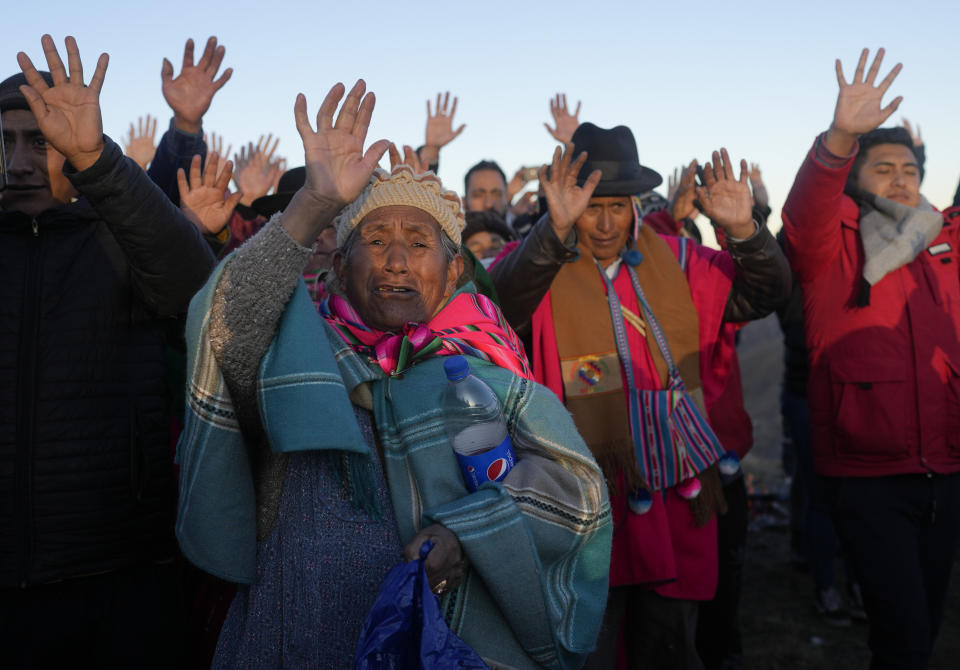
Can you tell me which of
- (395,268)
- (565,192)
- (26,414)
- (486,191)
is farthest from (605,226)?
(486,191)

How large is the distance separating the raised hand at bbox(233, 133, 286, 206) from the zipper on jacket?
125 inches

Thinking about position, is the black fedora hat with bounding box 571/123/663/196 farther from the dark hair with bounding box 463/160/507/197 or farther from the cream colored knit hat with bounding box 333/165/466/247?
the dark hair with bounding box 463/160/507/197

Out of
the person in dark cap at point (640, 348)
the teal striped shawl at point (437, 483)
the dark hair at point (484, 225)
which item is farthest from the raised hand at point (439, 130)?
the teal striped shawl at point (437, 483)

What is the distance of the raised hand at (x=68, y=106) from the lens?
221 cm

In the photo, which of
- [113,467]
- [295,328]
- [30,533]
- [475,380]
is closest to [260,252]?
[295,328]

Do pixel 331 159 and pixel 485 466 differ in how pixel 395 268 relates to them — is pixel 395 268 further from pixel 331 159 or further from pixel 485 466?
pixel 485 466

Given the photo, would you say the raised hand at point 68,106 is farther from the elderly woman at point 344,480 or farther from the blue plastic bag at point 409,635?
the blue plastic bag at point 409,635

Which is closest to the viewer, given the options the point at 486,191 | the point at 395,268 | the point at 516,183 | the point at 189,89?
Result: the point at 395,268

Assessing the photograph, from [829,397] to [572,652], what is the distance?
2243 millimetres

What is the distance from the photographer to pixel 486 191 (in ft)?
22.9

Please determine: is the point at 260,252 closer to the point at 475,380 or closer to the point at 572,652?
the point at 475,380

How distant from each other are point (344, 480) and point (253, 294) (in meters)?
0.55

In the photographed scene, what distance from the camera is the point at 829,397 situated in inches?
150

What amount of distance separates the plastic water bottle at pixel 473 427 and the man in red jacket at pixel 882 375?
2.15 metres
